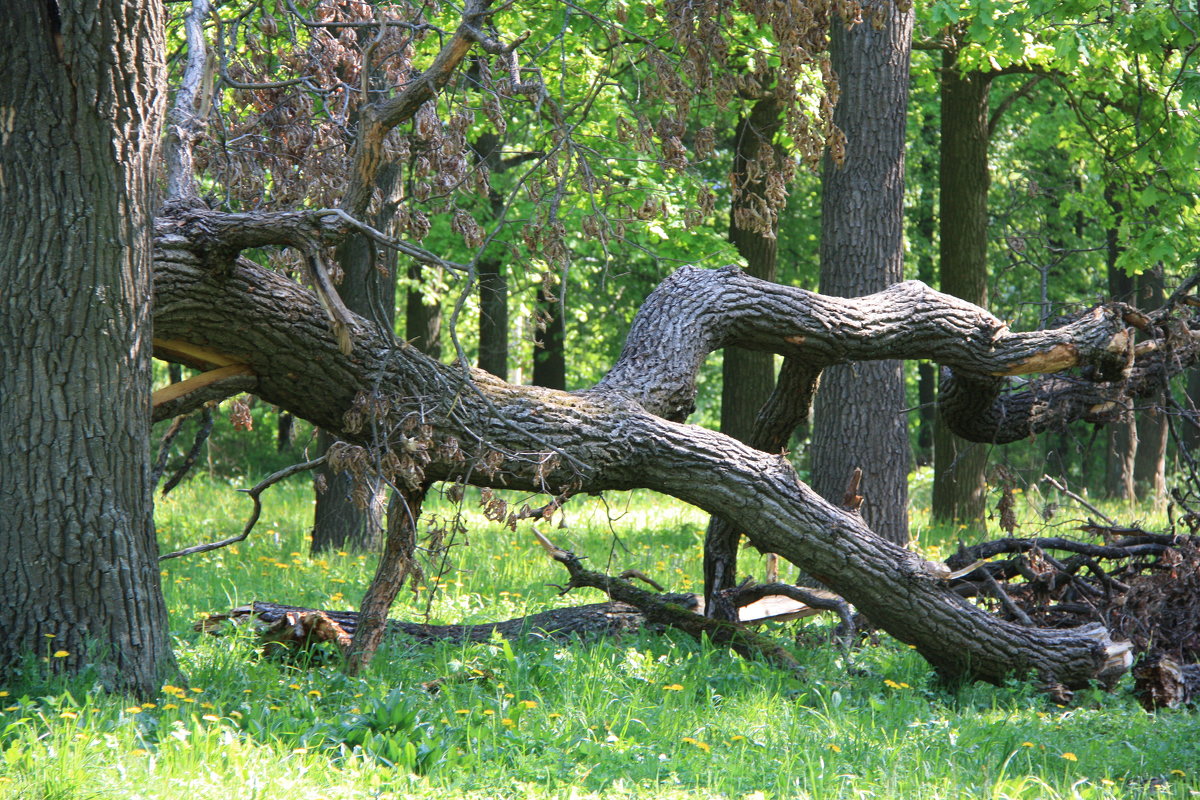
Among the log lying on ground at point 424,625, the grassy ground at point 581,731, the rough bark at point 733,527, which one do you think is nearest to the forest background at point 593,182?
the grassy ground at point 581,731

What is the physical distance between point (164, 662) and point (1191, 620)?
580 centimetres

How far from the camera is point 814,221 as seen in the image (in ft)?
54.7

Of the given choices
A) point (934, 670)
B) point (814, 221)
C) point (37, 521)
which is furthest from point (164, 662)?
point (814, 221)

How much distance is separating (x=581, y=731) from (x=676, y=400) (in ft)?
6.94

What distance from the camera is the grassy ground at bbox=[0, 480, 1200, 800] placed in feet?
12.5

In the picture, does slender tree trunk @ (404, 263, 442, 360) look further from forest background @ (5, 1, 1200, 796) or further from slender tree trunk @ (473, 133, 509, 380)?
forest background @ (5, 1, 1200, 796)

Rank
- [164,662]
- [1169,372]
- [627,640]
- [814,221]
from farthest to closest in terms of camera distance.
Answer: [814,221]
[1169,372]
[627,640]
[164,662]

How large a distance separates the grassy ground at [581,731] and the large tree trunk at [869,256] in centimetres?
176

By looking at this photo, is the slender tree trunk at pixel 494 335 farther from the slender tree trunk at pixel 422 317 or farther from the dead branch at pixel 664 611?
the dead branch at pixel 664 611

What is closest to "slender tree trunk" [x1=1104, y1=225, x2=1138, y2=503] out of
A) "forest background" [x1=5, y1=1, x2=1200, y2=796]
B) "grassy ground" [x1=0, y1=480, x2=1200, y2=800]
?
"forest background" [x1=5, y1=1, x2=1200, y2=796]

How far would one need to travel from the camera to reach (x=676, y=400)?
612 cm

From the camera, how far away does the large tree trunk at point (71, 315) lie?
4.22 m

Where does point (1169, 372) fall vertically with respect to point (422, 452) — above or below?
above

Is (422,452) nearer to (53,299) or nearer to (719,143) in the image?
(53,299)
